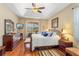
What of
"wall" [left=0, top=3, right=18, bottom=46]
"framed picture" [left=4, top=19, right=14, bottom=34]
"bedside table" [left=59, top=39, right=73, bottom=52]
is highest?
"wall" [left=0, top=3, right=18, bottom=46]

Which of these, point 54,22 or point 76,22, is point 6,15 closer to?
point 54,22

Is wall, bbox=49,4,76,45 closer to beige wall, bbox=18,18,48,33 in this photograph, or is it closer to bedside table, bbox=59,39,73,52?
bedside table, bbox=59,39,73,52

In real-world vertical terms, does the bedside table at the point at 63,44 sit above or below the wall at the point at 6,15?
below

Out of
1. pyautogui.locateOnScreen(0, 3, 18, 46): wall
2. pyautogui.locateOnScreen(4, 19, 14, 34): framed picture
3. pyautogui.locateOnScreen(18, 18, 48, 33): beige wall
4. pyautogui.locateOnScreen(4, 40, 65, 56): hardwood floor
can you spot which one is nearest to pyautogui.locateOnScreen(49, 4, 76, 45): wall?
pyautogui.locateOnScreen(18, 18, 48, 33): beige wall

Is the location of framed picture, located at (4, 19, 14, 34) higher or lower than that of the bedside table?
higher

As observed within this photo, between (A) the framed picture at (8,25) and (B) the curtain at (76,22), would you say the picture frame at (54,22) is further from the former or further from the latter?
(A) the framed picture at (8,25)

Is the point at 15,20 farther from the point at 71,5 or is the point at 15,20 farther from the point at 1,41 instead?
the point at 71,5

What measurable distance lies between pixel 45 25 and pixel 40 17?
0.81ft

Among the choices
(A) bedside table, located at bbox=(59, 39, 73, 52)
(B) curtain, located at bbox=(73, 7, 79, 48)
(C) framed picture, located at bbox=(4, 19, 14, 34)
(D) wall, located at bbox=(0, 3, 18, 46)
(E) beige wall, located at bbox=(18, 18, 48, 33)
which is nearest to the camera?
(B) curtain, located at bbox=(73, 7, 79, 48)

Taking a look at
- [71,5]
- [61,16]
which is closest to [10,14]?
[61,16]

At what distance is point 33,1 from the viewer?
2.48 m

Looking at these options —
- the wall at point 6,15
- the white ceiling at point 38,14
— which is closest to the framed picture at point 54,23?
the white ceiling at point 38,14

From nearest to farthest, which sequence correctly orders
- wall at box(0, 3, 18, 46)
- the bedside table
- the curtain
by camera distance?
the curtain, the bedside table, wall at box(0, 3, 18, 46)

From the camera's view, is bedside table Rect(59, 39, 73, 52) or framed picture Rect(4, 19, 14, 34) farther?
framed picture Rect(4, 19, 14, 34)
